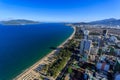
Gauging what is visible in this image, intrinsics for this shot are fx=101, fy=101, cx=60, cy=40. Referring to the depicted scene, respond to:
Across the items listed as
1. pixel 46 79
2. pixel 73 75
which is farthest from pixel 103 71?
pixel 46 79

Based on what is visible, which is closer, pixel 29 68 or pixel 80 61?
pixel 29 68

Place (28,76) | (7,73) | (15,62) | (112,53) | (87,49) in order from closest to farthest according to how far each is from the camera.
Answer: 1. (28,76)
2. (7,73)
3. (15,62)
4. (87,49)
5. (112,53)

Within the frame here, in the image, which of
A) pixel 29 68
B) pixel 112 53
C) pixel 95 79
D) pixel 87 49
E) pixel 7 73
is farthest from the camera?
pixel 112 53

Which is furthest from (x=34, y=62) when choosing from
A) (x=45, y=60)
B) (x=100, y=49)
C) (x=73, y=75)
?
(x=100, y=49)

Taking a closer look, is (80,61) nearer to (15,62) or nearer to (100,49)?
(100,49)

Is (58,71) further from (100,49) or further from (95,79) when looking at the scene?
(100,49)

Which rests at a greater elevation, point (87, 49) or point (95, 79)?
point (87, 49)

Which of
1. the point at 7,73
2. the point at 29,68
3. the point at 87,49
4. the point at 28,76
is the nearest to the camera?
the point at 28,76

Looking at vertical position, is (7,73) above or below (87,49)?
below

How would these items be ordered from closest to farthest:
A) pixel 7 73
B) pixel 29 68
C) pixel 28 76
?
pixel 28 76
pixel 7 73
pixel 29 68

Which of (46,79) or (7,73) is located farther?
(7,73)
